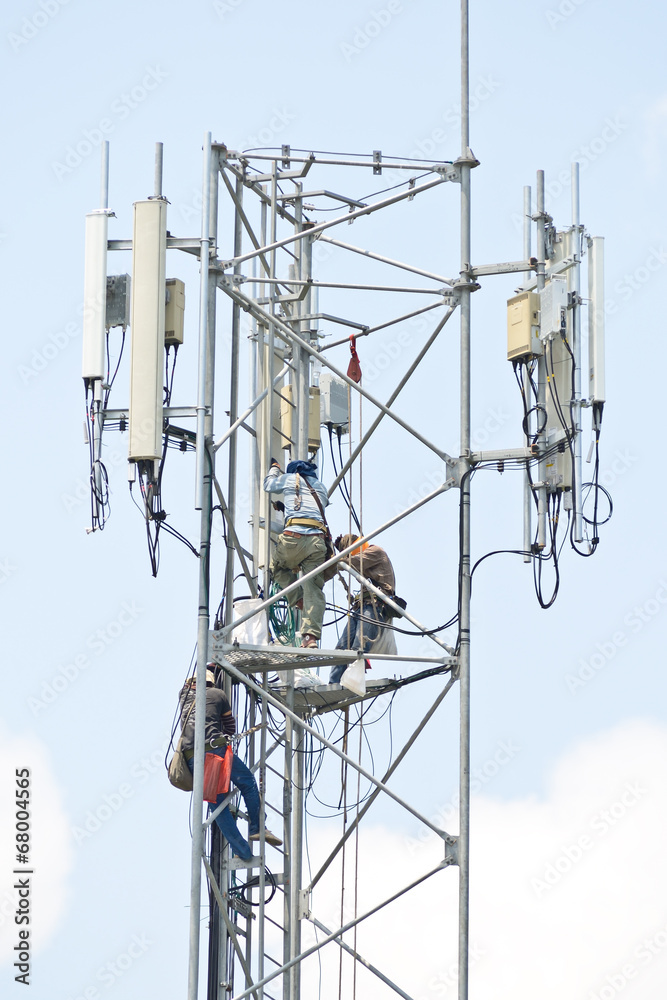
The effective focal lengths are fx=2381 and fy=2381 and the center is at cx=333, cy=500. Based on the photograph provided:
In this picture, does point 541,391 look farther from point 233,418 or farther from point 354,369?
point 233,418

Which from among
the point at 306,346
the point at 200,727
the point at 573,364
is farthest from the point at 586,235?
the point at 200,727

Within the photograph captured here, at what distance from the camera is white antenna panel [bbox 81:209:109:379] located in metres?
25.0

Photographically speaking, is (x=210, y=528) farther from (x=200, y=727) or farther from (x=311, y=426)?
(x=311, y=426)

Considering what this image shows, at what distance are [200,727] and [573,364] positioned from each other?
5.80m

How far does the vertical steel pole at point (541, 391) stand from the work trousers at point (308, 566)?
2407 millimetres

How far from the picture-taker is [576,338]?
2608cm

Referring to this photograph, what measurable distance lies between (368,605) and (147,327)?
424cm

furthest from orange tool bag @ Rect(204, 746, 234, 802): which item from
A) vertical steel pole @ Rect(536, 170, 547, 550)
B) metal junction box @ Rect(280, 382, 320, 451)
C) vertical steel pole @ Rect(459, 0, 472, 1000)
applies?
vertical steel pole @ Rect(536, 170, 547, 550)

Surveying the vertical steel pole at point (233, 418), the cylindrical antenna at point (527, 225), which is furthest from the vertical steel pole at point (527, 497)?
the vertical steel pole at point (233, 418)

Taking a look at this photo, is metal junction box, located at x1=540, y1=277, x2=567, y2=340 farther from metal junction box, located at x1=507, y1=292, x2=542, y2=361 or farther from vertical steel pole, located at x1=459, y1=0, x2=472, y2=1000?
vertical steel pole, located at x1=459, y1=0, x2=472, y2=1000

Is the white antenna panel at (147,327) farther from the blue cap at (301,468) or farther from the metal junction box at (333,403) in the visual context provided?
the metal junction box at (333,403)

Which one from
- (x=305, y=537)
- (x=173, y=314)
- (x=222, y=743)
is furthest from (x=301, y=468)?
(x=222, y=743)

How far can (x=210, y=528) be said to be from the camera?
24625 mm

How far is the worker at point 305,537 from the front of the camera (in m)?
25.4
